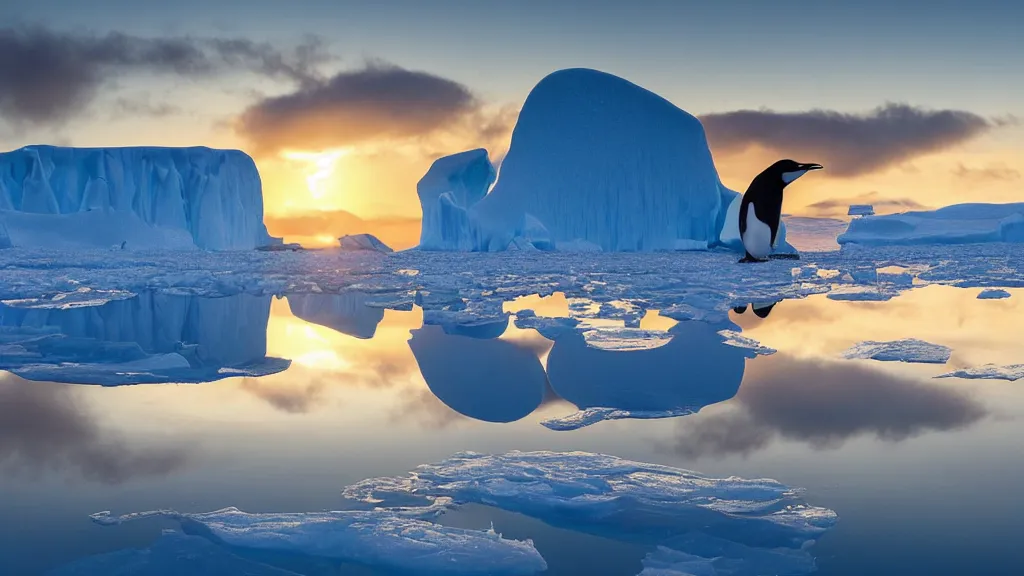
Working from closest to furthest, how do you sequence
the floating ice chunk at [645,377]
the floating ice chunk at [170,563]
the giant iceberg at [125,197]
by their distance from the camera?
the floating ice chunk at [170,563] < the floating ice chunk at [645,377] < the giant iceberg at [125,197]

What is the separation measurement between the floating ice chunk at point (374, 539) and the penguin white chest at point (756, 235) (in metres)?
14.9

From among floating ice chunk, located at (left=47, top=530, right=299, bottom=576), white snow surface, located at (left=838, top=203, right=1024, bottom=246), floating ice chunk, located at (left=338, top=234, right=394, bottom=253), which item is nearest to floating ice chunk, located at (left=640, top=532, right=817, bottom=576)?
floating ice chunk, located at (left=47, top=530, right=299, bottom=576)

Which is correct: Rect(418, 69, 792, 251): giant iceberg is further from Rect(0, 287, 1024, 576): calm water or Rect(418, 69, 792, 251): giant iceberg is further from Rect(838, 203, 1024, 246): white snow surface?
Rect(0, 287, 1024, 576): calm water

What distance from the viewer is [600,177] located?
96.3 feet

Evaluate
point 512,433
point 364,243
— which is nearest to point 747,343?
point 512,433

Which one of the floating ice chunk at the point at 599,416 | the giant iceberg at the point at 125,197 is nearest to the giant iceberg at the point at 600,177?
the giant iceberg at the point at 125,197

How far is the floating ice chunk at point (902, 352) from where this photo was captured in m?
4.65

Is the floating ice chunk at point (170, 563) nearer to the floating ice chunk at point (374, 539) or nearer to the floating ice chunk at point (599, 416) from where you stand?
the floating ice chunk at point (374, 539)

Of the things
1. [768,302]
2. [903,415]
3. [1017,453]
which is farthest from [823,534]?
[768,302]

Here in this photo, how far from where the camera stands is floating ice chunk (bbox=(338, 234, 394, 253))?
136ft

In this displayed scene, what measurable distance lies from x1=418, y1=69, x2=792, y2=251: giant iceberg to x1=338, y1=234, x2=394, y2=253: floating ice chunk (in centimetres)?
1228

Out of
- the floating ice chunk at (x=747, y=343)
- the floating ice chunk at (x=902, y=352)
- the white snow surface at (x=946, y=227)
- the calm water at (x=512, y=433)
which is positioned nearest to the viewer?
the calm water at (x=512, y=433)

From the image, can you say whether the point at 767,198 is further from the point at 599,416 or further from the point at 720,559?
the point at 720,559

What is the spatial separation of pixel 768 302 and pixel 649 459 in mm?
6481
